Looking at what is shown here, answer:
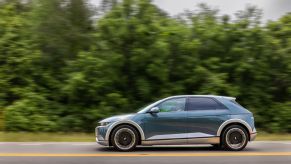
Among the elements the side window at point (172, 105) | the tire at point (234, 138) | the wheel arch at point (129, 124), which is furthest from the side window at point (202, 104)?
the wheel arch at point (129, 124)

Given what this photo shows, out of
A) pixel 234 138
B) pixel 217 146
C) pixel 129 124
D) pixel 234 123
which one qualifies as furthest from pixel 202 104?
pixel 129 124

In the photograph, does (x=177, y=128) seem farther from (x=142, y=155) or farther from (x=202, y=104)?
(x=142, y=155)

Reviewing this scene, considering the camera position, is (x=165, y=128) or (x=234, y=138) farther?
(x=234, y=138)

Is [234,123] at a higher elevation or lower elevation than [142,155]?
higher

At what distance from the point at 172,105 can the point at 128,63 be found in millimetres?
9269

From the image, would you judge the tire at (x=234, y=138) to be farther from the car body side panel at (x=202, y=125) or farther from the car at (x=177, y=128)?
the car body side panel at (x=202, y=125)

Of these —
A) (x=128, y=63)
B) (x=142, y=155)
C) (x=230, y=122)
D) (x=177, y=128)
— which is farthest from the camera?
(x=128, y=63)

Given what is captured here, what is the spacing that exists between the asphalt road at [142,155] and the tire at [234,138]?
0.23 metres

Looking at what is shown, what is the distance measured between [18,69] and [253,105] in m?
11.1

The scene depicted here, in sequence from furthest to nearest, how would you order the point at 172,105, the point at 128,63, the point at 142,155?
the point at 128,63 → the point at 172,105 → the point at 142,155

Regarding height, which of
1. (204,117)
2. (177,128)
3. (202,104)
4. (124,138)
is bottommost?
(124,138)

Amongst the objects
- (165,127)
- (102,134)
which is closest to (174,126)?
(165,127)

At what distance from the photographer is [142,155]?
11.7m

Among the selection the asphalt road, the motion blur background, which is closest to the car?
the asphalt road
